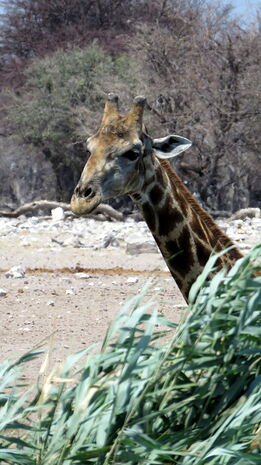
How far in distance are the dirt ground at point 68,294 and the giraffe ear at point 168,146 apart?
0.79 m

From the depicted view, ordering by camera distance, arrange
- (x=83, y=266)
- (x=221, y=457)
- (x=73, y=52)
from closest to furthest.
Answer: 1. (x=221, y=457)
2. (x=83, y=266)
3. (x=73, y=52)

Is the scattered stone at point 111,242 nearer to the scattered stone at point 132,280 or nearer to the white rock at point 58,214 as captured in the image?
the scattered stone at point 132,280

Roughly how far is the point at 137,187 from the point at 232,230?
12920 millimetres

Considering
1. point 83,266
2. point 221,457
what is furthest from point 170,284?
point 221,457

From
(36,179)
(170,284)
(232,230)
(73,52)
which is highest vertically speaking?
(170,284)

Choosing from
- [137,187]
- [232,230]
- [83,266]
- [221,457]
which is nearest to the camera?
[221,457]

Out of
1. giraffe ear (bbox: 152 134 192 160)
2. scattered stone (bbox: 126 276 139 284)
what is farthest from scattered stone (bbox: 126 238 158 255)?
giraffe ear (bbox: 152 134 192 160)

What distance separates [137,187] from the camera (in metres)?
5.37

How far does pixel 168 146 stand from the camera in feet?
18.5

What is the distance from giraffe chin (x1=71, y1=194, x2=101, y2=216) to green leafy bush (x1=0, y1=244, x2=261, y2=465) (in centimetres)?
319

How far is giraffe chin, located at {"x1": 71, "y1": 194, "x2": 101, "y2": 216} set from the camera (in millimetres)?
5043

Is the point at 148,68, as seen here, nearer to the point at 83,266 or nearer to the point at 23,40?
the point at 23,40

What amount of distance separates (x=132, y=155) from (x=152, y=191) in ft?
0.84

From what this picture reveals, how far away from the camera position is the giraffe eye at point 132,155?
5.37m
